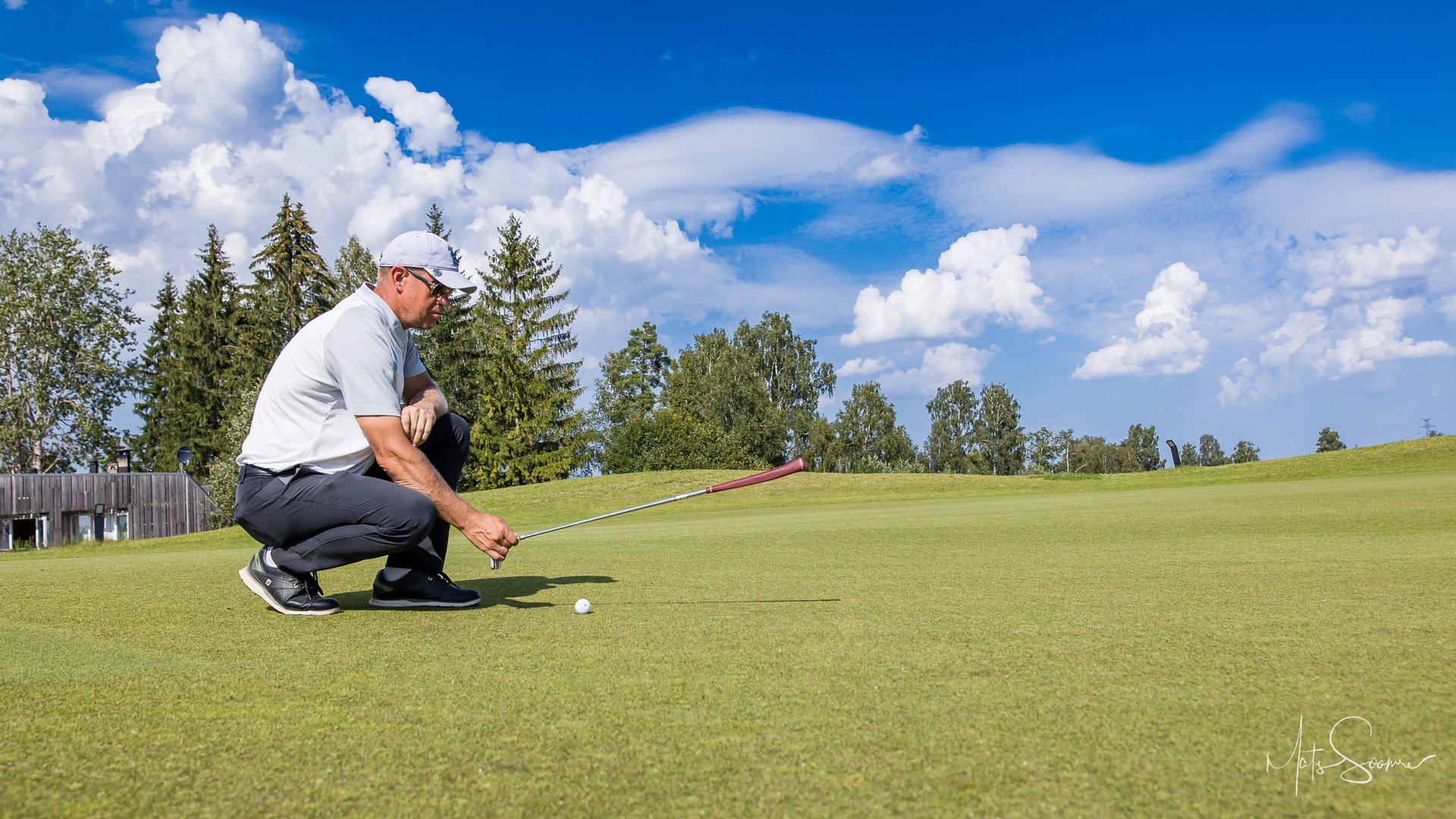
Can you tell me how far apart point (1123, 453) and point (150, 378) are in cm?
13363

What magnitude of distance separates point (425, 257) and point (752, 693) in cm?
281

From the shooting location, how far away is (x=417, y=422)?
14.3 feet

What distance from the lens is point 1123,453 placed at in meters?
148

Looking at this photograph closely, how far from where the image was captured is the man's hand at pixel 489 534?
12.5 feet

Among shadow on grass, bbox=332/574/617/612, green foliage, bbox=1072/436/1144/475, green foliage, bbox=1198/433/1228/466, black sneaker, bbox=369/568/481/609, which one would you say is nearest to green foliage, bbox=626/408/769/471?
shadow on grass, bbox=332/574/617/612

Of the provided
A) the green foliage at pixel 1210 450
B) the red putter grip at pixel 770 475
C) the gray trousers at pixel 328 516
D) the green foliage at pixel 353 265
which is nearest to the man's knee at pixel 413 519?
the gray trousers at pixel 328 516

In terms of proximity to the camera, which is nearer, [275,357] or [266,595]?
[266,595]

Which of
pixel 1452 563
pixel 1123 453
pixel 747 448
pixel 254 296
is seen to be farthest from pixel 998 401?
pixel 1452 563

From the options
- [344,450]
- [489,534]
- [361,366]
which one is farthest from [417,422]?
[489,534]

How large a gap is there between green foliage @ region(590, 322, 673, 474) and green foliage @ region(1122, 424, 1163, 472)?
332ft

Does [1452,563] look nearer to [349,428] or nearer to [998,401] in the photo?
[349,428]

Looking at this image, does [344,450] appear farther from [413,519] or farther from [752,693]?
[752,693]

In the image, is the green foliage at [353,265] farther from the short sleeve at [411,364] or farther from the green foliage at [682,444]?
the short sleeve at [411,364]
